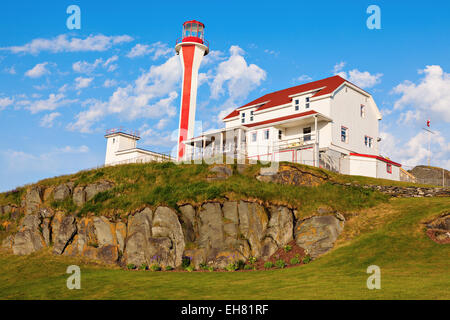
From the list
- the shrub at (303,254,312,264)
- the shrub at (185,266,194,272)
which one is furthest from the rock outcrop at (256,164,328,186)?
the shrub at (185,266,194,272)

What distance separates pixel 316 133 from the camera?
125 ft

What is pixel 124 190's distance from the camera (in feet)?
116

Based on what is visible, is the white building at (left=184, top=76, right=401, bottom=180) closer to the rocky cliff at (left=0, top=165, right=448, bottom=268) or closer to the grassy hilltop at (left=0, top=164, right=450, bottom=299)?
the grassy hilltop at (left=0, top=164, right=450, bottom=299)

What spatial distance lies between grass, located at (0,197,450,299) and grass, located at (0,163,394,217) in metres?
2.20

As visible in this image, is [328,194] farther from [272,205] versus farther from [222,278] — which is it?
[222,278]

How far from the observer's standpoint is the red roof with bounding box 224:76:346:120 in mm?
44125

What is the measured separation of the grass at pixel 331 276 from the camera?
17094 millimetres

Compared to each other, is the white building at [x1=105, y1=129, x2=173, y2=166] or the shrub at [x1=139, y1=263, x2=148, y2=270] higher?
the white building at [x1=105, y1=129, x2=173, y2=166]

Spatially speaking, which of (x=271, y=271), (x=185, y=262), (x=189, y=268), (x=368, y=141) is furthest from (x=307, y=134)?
(x=189, y=268)

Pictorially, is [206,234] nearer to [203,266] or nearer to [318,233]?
[203,266]

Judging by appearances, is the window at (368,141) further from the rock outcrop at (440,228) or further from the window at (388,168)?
the rock outcrop at (440,228)

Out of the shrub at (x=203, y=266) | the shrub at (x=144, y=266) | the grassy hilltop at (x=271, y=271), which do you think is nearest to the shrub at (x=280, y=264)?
the grassy hilltop at (x=271, y=271)
